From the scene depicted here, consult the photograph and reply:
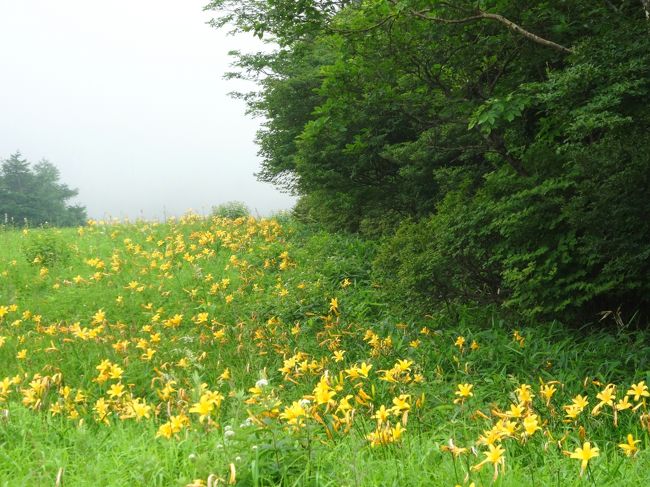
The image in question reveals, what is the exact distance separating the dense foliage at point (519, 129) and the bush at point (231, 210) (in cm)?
924

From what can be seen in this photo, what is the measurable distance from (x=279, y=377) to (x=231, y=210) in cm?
1162

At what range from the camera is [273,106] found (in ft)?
41.1

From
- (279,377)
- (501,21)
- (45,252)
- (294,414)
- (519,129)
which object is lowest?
(279,377)

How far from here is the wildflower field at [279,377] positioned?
7.96 ft

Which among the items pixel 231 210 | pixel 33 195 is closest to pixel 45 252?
pixel 231 210

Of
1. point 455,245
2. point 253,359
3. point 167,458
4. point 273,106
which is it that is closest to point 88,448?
point 167,458

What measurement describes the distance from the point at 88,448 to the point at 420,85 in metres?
5.56

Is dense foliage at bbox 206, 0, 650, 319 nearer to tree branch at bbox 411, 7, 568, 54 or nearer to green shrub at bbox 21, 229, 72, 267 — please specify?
tree branch at bbox 411, 7, 568, 54

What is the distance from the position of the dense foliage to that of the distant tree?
30576 millimetres

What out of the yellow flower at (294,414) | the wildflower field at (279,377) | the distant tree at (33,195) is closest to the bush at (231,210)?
the wildflower field at (279,377)

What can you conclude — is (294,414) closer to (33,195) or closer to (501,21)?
(501,21)

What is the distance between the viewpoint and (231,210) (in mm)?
16750

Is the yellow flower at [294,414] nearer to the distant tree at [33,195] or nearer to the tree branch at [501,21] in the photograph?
the tree branch at [501,21]

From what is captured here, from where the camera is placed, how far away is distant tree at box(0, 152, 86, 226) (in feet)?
112
